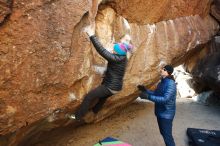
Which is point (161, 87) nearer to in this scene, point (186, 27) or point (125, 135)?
point (125, 135)

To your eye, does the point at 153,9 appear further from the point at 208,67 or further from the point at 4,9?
the point at 4,9

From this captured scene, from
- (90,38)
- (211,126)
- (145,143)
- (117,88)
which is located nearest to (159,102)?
(117,88)

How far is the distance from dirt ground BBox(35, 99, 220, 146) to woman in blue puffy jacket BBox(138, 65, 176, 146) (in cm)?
192

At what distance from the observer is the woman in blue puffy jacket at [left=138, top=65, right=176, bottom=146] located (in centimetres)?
589

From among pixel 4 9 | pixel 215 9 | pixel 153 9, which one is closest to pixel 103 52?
pixel 4 9

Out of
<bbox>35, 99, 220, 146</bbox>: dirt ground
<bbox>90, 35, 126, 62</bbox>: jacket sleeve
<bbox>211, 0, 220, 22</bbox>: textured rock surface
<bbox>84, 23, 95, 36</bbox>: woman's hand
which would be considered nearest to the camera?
<bbox>90, 35, 126, 62</bbox>: jacket sleeve

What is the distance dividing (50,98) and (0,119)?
969 millimetres

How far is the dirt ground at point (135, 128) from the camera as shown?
26.1 feet

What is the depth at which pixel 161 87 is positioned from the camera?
239 inches

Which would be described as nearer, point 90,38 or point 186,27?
point 90,38

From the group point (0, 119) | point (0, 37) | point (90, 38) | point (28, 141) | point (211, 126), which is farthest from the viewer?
point (211, 126)

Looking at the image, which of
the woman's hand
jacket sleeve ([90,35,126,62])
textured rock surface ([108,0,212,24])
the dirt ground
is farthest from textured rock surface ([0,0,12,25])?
the dirt ground

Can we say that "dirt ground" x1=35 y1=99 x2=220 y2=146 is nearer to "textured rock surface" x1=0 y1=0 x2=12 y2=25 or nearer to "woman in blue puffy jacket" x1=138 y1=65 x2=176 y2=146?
"woman in blue puffy jacket" x1=138 y1=65 x2=176 y2=146

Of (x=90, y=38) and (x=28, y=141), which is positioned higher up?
(x=90, y=38)
